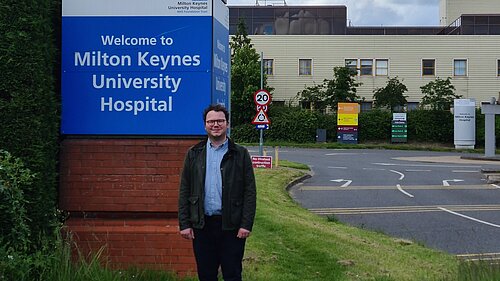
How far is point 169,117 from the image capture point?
6816 millimetres

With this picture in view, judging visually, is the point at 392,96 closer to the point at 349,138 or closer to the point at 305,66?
the point at 349,138

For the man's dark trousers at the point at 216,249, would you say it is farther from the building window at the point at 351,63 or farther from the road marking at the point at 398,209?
the building window at the point at 351,63

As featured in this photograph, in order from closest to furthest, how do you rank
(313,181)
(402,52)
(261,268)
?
(261,268), (313,181), (402,52)

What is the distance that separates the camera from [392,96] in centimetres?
5619

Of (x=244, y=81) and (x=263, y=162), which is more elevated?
(x=244, y=81)

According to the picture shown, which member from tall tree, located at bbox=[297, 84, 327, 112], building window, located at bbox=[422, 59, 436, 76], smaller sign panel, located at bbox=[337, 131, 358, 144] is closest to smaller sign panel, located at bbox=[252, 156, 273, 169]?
smaller sign panel, located at bbox=[337, 131, 358, 144]

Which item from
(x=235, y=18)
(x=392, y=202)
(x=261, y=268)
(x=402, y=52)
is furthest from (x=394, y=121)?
(x=261, y=268)

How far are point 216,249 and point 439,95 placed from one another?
52501mm

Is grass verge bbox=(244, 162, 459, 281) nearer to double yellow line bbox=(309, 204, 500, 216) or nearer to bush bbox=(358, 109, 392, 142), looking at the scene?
double yellow line bbox=(309, 204, 500, 216)

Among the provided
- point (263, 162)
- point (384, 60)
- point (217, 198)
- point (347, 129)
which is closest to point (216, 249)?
point (217, 198)

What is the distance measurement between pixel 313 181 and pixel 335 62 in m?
38.5

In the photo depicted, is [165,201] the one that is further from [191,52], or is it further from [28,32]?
[28,32]

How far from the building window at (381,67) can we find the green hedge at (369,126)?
23.1ft

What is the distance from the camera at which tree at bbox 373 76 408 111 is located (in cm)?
5619
